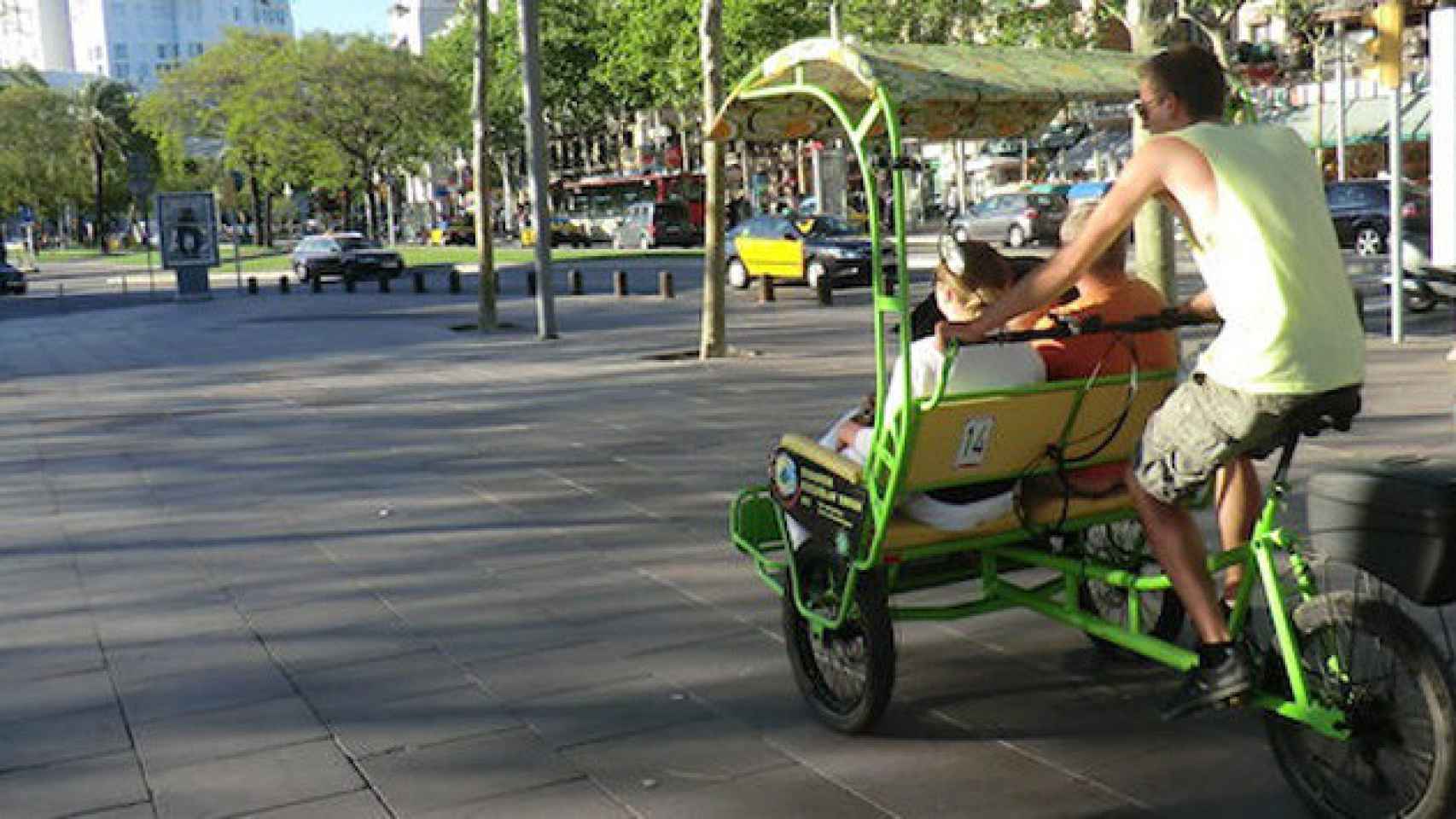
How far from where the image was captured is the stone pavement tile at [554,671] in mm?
5215

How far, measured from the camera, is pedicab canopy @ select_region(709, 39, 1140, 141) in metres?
4.31

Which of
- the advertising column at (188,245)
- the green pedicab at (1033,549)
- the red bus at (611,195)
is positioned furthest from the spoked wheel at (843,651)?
the red bus at (611,195)

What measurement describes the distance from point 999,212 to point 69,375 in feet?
84.1

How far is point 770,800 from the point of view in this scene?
4121 mm

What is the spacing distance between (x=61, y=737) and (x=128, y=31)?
194386 mm

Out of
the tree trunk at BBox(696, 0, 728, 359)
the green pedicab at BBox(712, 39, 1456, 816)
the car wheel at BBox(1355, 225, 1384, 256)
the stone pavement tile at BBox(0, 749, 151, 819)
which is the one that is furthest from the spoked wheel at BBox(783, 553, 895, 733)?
the car wheel at BBox(1355, 225, 1384, 256)

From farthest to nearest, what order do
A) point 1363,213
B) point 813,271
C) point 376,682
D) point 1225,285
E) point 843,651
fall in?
point 1363,213, point 813,271, point 376,682, point 843,651, point 1225,285

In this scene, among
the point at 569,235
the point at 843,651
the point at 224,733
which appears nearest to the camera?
the point at 843,651

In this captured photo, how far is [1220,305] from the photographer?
3646 mm

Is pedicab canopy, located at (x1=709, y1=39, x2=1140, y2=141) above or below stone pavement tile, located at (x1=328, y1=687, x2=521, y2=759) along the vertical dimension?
above

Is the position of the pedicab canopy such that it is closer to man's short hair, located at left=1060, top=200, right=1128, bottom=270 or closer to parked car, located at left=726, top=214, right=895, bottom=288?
man's short hair, located at left=1060, top=200, right=1128, bottom=270

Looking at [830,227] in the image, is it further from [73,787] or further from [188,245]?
[73,787]

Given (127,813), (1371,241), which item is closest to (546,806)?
(127,813)

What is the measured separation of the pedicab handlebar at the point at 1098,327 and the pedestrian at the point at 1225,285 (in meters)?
0.29
